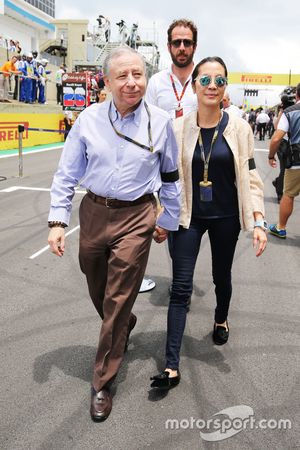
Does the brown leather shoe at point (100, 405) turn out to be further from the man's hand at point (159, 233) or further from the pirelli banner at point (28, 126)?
the pirelli banner at point (28, 126)

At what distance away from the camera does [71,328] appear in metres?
3.31

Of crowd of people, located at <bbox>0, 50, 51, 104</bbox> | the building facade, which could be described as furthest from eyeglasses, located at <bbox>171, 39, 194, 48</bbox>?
the building facade

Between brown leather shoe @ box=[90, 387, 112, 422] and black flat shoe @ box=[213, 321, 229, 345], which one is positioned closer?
brown leather shoe @ box=[90, 387, 112, 422]

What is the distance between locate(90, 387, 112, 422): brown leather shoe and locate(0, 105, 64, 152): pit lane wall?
43.2 feet

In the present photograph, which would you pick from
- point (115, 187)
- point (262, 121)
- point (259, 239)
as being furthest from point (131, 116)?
point (262, 121)

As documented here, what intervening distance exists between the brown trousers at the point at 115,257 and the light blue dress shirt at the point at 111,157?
113mm

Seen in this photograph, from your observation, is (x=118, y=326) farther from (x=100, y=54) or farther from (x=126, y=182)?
(x=100, y=54)

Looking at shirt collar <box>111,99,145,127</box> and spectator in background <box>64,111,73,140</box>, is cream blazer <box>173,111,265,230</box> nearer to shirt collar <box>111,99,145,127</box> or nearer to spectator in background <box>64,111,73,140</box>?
shirt collar <box>111,99,145,127</box>

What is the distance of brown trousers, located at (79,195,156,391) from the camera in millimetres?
2354

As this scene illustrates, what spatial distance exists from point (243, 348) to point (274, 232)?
3259 millimetres

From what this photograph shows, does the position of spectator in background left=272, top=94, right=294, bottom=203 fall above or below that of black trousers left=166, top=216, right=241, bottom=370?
above

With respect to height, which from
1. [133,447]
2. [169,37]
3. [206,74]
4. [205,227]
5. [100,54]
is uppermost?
[100,54]

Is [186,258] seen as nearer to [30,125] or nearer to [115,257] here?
[115,257]

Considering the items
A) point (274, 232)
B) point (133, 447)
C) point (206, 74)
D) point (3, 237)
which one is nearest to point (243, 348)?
point (133, 447)
